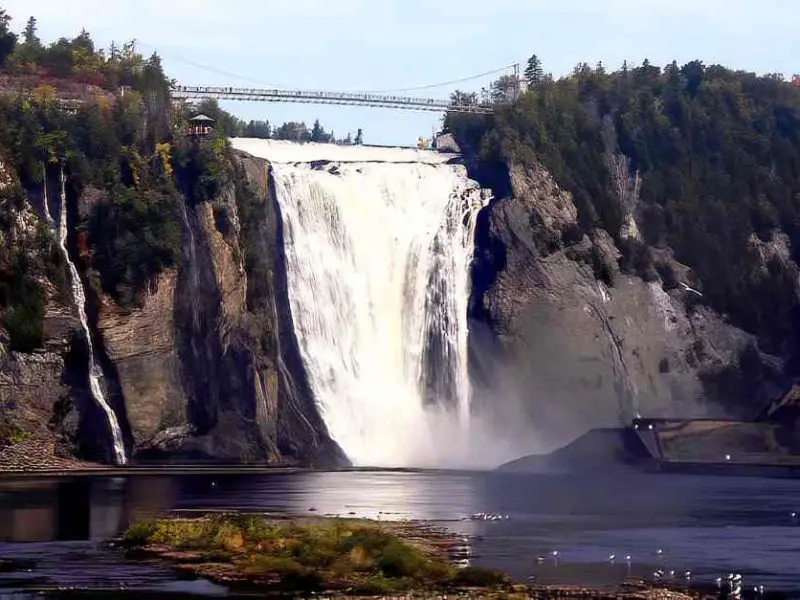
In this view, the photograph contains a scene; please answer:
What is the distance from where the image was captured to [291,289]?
132750 mm

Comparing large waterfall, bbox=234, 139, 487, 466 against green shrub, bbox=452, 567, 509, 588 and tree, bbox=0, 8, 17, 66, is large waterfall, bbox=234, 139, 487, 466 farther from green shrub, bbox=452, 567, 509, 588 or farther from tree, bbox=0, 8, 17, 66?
green shrub, bbox=452, 567, 509, 588

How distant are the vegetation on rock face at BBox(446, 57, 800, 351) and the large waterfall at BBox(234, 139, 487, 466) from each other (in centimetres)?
1131

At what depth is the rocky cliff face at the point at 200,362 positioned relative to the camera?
4697 inches

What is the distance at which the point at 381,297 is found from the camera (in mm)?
137375

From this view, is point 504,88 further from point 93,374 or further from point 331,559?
point 331,559

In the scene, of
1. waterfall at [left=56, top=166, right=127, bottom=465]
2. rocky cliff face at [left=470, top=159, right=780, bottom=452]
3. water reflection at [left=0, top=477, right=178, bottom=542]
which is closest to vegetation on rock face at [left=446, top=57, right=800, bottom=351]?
rocky cliff face at [left=470, top=159, right=780, bottom=452]

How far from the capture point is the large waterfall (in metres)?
132

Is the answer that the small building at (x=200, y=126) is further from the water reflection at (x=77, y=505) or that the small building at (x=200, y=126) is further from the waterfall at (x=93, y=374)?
the water reflection at (x=77, y=505)

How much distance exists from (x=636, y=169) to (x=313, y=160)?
3509 cm

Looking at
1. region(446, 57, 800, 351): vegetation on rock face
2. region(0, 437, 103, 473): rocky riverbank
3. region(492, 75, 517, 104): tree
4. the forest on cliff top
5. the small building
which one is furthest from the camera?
region(492, 75, 517, 104): tree

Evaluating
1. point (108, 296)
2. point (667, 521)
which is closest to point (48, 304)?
point (108, 296)

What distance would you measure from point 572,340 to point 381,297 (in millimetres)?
15747

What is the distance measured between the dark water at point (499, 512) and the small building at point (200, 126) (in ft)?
101

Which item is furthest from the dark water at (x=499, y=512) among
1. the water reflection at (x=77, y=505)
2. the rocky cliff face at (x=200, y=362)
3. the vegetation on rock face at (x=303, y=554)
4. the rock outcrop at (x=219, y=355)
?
the rocky cliff face at (x=200, y=362)
